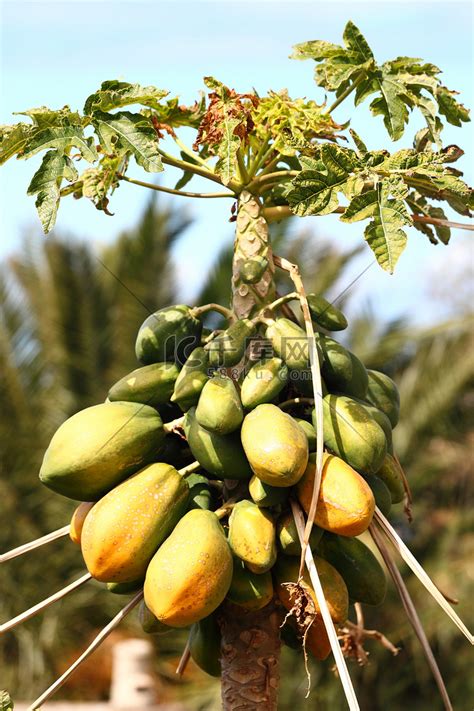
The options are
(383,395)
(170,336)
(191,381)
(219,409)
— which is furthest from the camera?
(383,395)

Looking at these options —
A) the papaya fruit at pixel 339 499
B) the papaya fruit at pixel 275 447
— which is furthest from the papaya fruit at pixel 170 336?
the papaya fruit at pixel 339 499

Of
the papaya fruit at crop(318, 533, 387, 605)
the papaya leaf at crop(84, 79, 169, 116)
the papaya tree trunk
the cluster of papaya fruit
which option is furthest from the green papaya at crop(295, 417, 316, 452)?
the papaya leaf at crop(84, 79, 169, 116)

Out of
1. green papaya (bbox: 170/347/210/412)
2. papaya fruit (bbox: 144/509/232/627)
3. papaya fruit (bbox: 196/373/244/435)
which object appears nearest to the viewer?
papaya fruit (bbox: 144/509/232/627)

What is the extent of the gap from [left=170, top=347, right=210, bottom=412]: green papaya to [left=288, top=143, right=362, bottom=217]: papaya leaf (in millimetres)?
350

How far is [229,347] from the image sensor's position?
1.71 m

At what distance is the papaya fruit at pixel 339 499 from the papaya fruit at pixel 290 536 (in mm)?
40

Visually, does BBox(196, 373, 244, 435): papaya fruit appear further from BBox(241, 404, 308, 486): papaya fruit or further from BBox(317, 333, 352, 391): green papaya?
BBox(317, 333, 352, 391): green papaya

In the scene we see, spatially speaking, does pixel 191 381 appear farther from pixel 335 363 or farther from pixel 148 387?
pixel 335 363

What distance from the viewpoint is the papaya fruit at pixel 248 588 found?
63.2 inches

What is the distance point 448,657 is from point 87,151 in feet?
23.5

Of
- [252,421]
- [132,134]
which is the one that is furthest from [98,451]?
[132,134]

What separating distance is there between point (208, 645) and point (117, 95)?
1.15 meters

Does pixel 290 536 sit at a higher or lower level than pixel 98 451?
lower

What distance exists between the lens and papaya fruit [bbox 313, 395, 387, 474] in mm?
1628
